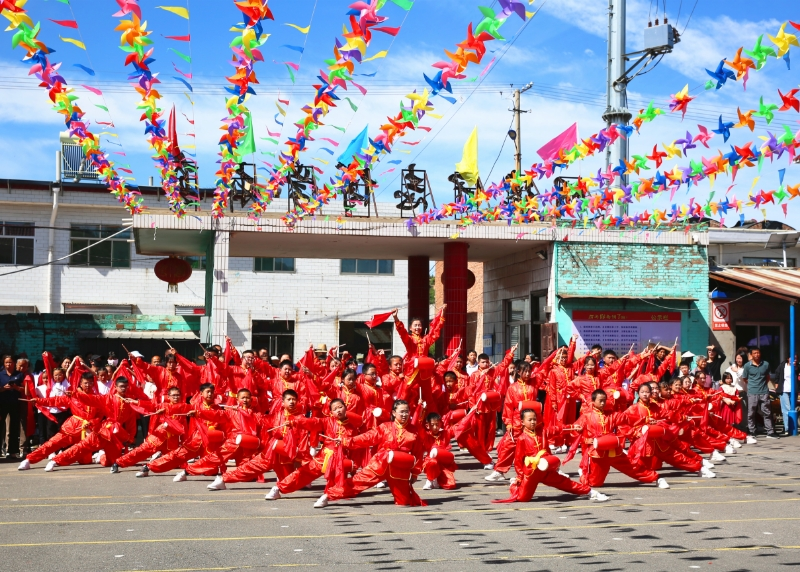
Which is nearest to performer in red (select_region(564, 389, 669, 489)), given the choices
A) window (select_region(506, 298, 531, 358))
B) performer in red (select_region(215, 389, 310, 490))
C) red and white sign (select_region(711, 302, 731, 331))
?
performer in red (select_region(215, 389, 310, 490))

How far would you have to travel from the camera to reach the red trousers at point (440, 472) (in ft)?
32.9

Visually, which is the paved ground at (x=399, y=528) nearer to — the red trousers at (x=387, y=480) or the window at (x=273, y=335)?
the red trousers at (x=387, y=480)

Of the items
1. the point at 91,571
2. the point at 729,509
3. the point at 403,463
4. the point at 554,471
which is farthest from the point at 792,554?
the point at 91,571

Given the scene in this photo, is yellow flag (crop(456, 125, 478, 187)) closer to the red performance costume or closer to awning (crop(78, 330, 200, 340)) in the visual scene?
awning (crop(78, 330, 200, 340))

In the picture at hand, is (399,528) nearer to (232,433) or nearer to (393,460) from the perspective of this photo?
(393,460)

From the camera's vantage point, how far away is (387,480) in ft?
29.8

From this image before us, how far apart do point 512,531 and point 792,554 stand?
2109 mm

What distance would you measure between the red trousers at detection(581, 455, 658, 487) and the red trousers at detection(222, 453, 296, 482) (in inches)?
126

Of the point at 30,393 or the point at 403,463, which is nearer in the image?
the point at 403,463

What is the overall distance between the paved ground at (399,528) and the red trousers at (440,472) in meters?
0.20

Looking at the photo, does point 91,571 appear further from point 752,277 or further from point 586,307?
point 752,277

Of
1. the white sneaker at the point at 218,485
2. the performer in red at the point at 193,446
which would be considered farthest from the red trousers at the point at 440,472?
the performer in red at the point at 193,446

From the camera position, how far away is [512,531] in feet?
24.7

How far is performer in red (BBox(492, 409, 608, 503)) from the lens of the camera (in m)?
9.06
